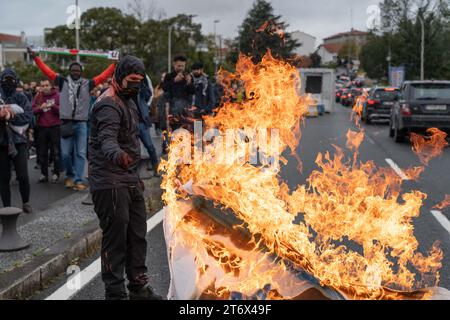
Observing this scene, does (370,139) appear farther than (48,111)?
Yes

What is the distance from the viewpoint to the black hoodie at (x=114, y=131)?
14.3 ft

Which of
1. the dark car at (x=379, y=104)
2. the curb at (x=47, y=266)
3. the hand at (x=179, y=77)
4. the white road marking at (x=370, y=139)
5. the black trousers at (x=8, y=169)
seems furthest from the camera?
the dark car at (x=379, y=104)

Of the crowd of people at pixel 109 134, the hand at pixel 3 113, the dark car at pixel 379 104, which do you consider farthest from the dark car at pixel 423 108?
the hand at pixel 3 113

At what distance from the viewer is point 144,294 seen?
15.1 ft

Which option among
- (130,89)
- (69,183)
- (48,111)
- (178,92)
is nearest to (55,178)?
(69,183)

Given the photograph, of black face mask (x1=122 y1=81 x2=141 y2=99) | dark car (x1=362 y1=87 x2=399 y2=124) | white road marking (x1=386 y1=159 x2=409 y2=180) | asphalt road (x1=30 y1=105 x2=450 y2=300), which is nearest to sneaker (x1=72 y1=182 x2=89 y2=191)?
asphalt road (x1=30 y1=105 x2=450 y2=300)

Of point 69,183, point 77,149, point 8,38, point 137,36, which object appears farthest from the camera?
point 8,38

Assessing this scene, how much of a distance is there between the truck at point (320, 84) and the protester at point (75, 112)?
24.7m

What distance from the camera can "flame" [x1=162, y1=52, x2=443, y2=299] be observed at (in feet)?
11.7

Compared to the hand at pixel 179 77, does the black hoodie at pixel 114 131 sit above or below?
below

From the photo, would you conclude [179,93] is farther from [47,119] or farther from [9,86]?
[9,86]

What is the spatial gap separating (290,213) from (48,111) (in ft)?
21.9

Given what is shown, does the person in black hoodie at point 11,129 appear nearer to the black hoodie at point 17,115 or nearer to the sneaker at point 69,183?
the black hoodie at point 17,115
